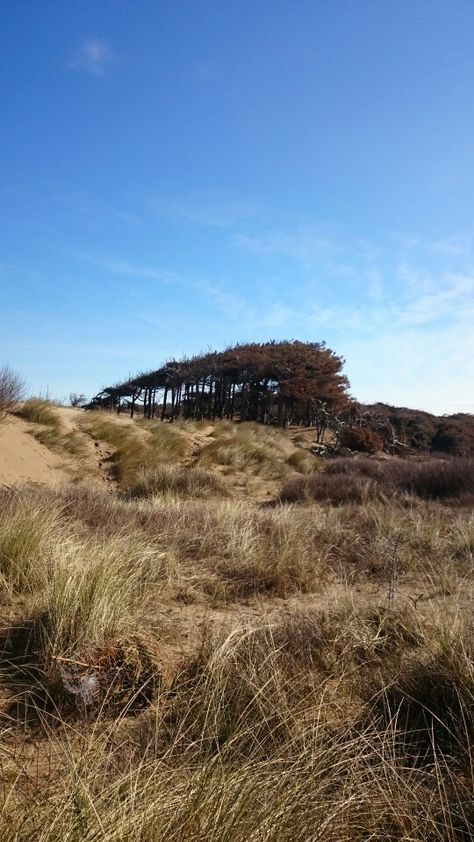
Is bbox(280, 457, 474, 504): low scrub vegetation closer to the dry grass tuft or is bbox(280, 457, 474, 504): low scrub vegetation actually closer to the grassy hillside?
the dry grass tuft

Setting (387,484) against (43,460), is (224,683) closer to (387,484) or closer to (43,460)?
(387,484)

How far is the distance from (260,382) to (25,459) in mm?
19836

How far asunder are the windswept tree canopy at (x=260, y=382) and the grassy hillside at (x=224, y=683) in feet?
67.6

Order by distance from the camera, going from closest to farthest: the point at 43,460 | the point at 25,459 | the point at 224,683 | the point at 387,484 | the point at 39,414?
the point at 224,683, the point at 387,484, the point at 25,459, the point at 43,460, the point at 39,414

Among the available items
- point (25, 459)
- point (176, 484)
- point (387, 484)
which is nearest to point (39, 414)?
point (25, 459)

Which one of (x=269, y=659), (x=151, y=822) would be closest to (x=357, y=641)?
(x=269, y=659)

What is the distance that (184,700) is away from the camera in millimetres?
2953

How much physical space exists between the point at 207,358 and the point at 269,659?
1300 inches

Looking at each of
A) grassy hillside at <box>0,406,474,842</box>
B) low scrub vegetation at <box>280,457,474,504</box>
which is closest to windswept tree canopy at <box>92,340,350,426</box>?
low scrub vegetation at <box>280,457,474,504</box>

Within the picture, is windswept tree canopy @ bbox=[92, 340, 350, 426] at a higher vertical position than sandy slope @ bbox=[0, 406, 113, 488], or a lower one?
higher

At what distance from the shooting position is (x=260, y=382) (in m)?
32.1

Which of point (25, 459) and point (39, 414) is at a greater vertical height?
point (39, 414)

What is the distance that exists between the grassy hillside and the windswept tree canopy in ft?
67.6

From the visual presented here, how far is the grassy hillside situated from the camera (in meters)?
1.95
